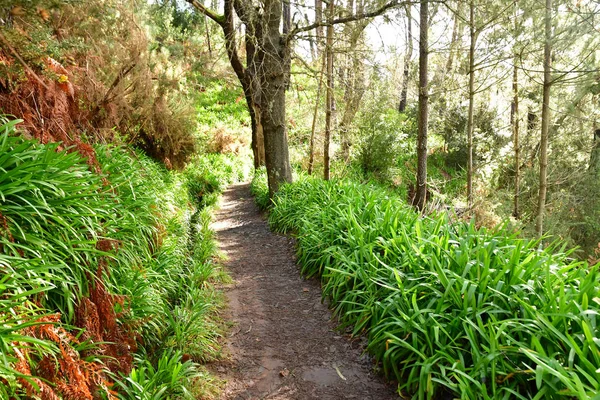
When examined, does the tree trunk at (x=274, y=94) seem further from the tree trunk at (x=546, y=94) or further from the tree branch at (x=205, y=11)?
the tree trunk at (x=546, y=94)

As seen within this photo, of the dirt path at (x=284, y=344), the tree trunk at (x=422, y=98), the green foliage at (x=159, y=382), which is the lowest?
the dirt path at (x=284, y=344)

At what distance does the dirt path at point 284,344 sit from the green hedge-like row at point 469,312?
0.20m

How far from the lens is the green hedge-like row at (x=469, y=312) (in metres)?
2.29

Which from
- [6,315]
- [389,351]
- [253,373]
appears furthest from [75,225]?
[389,351]

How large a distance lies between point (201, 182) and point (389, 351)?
961 centimetres

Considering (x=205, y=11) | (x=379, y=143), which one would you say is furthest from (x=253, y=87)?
(x=379, y=143)

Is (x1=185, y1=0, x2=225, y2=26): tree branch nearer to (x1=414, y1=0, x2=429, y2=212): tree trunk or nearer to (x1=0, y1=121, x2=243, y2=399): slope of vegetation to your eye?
(x1=414, y1=0, x2=429, y2=212): tree trunk

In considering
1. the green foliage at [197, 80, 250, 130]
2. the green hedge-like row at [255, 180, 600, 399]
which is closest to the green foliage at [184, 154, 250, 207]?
the green foliage at [197, 80, 250, 130]

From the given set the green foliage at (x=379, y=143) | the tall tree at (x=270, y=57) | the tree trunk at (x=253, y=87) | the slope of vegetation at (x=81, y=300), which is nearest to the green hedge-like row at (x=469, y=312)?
the slope of vegetation at (x=81, y=300)

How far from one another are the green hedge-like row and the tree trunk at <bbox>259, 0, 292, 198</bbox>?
4.41m

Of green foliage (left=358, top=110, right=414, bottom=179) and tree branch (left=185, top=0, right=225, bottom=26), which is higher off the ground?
tree branch (left=185, top=0, right=225, bottom=26)

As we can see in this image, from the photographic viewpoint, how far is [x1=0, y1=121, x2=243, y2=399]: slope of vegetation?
2.16m

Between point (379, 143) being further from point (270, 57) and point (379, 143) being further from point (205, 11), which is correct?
point (205, 11)

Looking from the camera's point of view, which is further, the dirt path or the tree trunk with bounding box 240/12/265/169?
the tree trunk with bounding box 240/12/265/169
